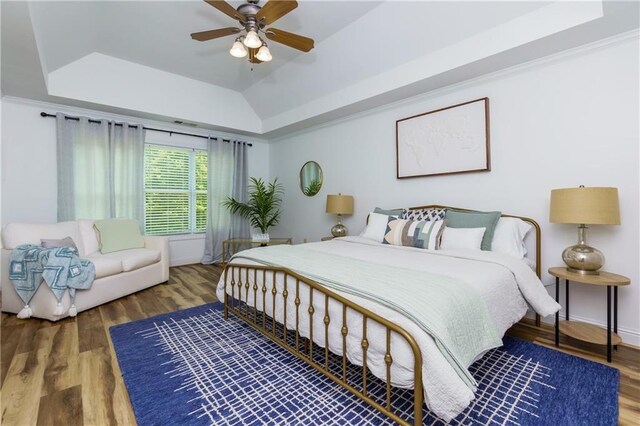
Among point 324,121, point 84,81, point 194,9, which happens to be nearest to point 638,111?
point 324,121

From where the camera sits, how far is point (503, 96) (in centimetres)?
291

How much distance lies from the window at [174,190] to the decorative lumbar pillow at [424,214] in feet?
12.0

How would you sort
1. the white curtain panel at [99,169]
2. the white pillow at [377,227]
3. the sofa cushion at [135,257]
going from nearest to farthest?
the white pillow at [377,227], the sofa cushion at [135,257], the white curtain panel at [99,169]

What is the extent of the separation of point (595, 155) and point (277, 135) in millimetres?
4613

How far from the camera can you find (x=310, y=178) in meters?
5.15

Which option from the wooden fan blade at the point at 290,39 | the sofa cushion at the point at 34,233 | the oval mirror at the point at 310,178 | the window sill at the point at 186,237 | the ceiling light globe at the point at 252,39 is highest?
the wooden fan blade at the point at 290,39

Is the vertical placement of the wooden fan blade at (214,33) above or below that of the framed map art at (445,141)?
above

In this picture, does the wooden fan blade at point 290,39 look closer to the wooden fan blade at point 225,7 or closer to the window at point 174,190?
the wooden fan blade at point 225,7

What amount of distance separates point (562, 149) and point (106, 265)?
4.58 m

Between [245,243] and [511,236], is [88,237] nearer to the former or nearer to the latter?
[245,243]

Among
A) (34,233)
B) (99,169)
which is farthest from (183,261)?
(34,233)

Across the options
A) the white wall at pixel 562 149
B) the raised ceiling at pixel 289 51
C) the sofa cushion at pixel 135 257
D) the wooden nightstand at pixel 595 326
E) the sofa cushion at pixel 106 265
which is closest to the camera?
the wooden nightstand at pixel 595 326

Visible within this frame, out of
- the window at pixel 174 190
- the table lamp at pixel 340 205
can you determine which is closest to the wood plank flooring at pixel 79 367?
the window at pixel 174 190

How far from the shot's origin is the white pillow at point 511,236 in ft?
8.33
